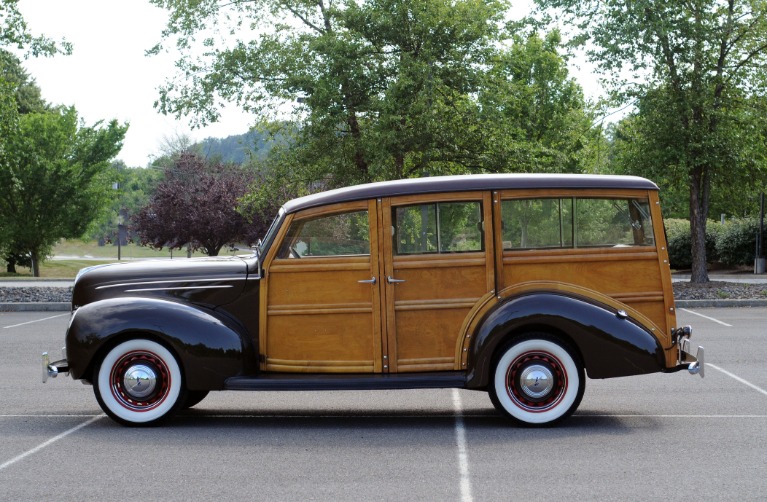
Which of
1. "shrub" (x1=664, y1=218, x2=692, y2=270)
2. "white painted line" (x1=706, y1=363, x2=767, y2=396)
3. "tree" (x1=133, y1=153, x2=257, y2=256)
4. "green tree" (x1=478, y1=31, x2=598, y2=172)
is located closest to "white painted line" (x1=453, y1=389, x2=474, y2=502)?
"white painted line" (x1=706, y1=363, x2=767, y2=396)

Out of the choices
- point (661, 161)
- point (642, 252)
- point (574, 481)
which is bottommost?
point (574, 481)

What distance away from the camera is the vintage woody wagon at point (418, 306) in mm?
7359

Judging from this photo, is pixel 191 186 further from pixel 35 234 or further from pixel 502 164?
pixel 502 164

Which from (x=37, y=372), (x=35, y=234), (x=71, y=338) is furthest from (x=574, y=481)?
(x=35, y=234)

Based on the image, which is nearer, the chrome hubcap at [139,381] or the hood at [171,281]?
the chrome hubcap at [139,381]

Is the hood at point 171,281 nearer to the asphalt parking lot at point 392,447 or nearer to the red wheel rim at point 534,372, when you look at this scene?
the asphalt parking lot at point 392,447

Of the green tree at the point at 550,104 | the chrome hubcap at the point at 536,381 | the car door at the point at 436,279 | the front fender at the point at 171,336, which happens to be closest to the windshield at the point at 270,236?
the front fender at the point at 171,336

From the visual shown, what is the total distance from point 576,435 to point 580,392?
352 mm

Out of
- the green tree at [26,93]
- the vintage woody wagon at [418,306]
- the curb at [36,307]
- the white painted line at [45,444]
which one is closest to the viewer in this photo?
the white painted line at [45,444]

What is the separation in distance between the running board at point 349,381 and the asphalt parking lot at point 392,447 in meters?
0.36

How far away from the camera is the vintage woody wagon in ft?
24.1

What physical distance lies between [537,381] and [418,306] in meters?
1.09

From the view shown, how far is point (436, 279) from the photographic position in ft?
24.7

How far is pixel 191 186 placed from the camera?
46188 millimetres
